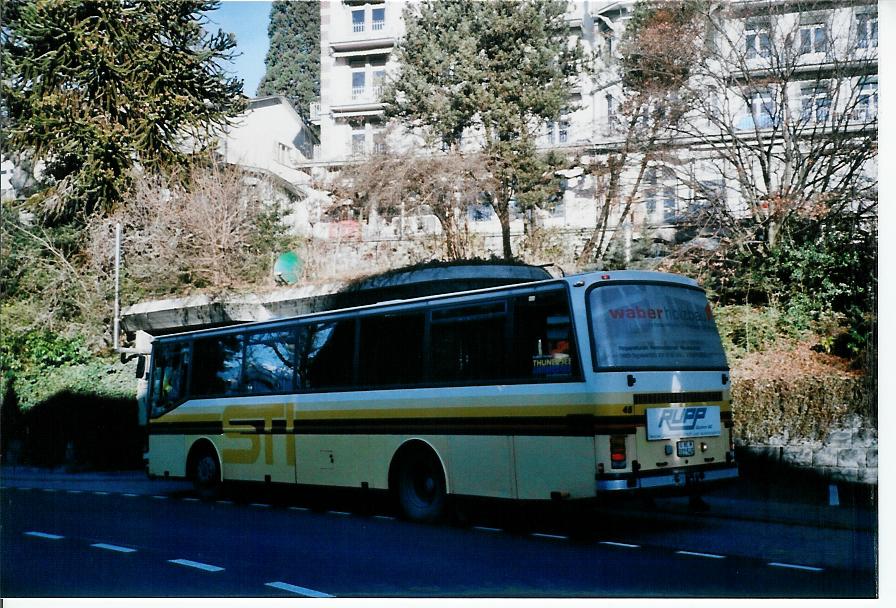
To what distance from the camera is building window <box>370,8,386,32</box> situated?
540 inches

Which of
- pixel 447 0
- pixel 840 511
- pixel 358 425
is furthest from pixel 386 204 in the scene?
pixel 840 511

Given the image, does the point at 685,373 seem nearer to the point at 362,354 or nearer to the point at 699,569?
the point at 699,569

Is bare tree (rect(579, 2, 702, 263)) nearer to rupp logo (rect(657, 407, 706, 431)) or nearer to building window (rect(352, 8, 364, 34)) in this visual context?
building window (rect(352, 8, 364, 34))

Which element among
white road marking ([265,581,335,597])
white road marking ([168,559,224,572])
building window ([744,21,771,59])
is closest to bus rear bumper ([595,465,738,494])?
white road marking ([265,581,335,597])

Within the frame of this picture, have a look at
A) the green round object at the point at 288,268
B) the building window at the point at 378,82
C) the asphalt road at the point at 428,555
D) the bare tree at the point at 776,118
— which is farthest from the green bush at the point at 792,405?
the green round object at the point at 288,268

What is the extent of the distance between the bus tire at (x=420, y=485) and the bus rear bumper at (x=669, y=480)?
7.95 feet

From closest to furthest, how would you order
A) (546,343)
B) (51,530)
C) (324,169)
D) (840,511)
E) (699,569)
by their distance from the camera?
(699,569)
(546,343)
(840,511)
(51,530)
(324,169)

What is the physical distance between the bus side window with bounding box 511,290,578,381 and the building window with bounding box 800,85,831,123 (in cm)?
611

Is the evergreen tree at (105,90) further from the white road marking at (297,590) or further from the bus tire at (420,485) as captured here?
the white road marking at (297,590)

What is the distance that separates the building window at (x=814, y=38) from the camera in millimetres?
13602

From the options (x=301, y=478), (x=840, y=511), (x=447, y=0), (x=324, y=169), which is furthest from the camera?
(x=324, y=169)

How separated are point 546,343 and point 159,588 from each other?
459 centimetres

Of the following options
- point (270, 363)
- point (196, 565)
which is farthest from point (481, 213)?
point (196, 565)

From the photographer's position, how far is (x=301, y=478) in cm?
1309
